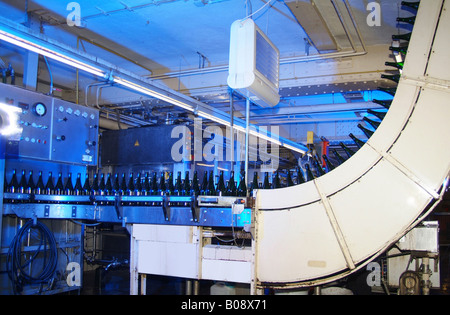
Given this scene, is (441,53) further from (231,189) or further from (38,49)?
(38,49)

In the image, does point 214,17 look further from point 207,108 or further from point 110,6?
point 207,108

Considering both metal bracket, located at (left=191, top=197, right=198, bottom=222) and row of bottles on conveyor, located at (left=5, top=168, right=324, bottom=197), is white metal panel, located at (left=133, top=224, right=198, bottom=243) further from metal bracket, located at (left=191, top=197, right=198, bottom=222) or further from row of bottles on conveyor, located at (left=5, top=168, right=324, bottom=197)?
row of bottles on conveyor, located at (left=5, top=168, right=324, bottom=197)

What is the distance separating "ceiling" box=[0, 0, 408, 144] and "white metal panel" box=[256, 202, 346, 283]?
1.85 m

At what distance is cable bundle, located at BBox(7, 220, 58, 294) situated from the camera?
446 centimetres

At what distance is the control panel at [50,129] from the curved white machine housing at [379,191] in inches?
116

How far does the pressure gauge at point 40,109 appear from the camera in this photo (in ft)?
15.0

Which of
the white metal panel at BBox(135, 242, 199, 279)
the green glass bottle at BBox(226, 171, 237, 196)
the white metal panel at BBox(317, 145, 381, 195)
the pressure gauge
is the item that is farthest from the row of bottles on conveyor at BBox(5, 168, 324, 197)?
the white metal panel at BBox(317, 145, 381, 195)

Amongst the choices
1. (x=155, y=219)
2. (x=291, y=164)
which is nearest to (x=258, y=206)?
(x=155, y=219)

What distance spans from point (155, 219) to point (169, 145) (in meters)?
1.90

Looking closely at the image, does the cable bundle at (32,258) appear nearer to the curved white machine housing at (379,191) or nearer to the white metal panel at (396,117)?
the curved white machine housing at (379,191)

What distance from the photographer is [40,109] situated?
4637 mm

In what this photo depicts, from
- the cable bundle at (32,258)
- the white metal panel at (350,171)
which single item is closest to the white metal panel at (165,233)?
the white metal panel at (350,171)

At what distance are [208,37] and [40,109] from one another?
2.25 m

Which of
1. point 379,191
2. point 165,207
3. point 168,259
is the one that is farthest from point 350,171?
point 168,259
